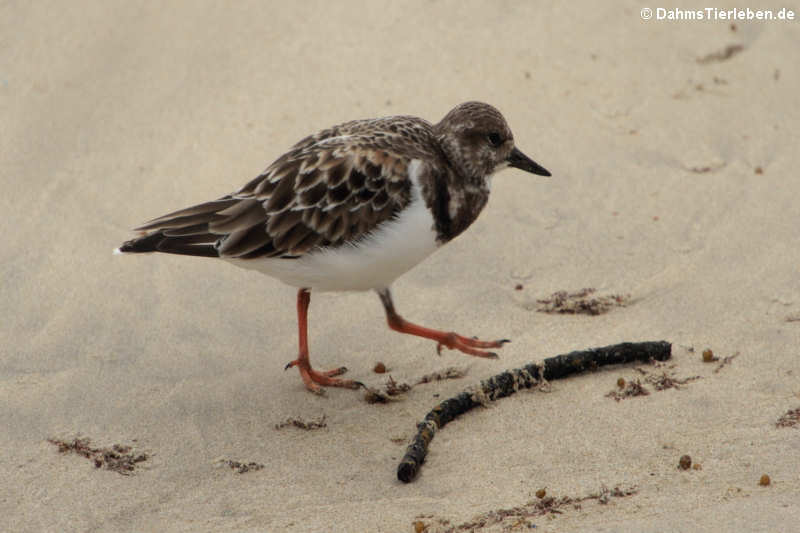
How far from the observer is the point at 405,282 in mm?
6840

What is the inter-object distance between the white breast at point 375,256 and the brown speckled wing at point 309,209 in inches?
1.8

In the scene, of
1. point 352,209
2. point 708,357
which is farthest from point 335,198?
point 708,357

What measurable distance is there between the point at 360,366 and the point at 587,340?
4.48 feet

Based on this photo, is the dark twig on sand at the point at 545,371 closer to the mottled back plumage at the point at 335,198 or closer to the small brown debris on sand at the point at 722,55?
the mottled back plumage at the point at 335,198

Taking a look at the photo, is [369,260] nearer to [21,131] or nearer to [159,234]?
[159,234]

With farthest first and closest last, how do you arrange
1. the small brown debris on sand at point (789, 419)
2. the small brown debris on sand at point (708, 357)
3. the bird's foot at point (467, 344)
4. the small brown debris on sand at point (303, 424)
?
the bird's foot at point (467, 344), the small brown debris on sand at point (708, 357), the small brown debris on sand at point (303, 424), the small brown debris on sand at point (789, 419)

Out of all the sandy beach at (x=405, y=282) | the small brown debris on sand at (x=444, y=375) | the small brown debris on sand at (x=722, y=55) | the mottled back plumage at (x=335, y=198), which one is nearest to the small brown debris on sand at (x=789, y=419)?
the sandy beach at (x=405, y=282)

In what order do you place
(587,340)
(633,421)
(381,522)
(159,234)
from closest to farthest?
(381,522)
(633,421)
(159,234)
(587,340)

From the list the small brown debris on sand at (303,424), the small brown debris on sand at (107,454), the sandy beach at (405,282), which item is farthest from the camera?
the small brown debris on sand at (303,424)

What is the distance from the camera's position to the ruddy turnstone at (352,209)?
5371mm

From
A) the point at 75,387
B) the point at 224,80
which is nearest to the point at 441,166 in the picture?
the point at 75,387

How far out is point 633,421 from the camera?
511 centimetres

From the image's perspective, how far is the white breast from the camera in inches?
211

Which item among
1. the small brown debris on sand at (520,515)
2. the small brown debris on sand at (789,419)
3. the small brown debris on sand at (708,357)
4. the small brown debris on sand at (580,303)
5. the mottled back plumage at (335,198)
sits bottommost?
the small brown debris on sand at (520,515)
